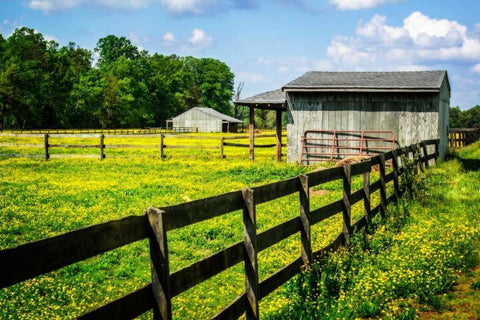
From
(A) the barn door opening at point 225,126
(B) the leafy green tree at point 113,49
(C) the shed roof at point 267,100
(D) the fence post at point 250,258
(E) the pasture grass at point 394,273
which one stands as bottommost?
(E) the pasture grass at point 394,273

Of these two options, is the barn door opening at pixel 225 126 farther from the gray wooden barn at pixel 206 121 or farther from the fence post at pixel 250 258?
the fence post at pixel 250 258

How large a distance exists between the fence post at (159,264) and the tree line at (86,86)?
75.8 metres

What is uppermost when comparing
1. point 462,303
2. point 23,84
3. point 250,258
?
point 23,84

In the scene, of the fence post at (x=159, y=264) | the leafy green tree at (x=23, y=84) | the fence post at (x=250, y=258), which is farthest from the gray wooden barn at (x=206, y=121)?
the fence post at (x=159, y=264)

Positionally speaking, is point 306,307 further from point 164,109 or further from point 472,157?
point 164,109

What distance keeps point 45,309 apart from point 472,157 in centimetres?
2557

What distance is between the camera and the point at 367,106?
21625mm

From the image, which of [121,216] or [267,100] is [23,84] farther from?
[121,216]

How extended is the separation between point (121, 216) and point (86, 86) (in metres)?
81.9

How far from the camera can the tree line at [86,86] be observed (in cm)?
7425

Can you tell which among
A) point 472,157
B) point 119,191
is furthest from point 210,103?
point 119,191

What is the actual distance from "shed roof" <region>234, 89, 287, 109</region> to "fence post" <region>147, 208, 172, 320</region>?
19798 millimetres

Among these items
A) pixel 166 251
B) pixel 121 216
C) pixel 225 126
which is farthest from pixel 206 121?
pixel 166 251

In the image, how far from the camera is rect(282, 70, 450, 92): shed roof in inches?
814
